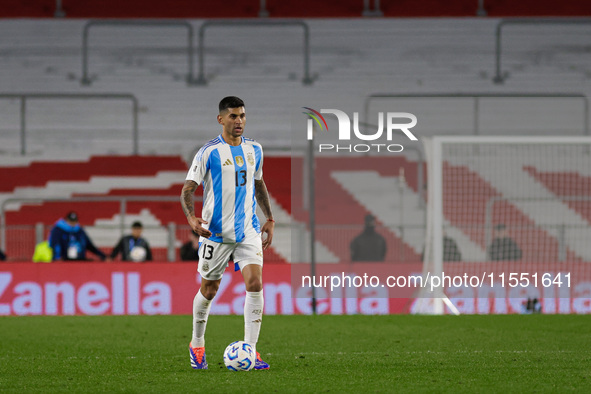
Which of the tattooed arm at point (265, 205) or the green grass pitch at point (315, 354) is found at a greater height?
the tattooed arm at point (265, 205)

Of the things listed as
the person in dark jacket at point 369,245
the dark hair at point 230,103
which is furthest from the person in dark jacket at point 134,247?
the dark hair at point 230,103

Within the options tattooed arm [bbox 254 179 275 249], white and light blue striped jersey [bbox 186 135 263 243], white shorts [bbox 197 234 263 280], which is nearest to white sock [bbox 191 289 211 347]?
white shorts [bbox 197 234 263 280]

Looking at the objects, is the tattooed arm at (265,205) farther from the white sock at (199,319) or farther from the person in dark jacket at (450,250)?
the person in dark jacket at (450,250)

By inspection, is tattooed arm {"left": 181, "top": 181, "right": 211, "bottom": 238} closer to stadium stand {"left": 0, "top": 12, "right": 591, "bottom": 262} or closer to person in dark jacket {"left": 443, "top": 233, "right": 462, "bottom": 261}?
person in dark jacket {"left": 443, "top": 233, "right": 462, "bottom": 261}

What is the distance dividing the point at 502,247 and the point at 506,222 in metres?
0.49

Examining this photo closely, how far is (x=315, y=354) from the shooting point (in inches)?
347

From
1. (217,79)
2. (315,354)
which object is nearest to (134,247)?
(315,354)

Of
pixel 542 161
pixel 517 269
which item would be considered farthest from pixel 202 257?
pixel 542 161

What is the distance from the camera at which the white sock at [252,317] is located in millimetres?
7477

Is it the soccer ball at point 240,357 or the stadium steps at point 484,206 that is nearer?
the soccer ball at point 240,357

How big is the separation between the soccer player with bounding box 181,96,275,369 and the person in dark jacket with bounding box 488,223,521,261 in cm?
737

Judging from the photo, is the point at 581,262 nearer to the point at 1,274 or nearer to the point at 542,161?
the point at 542,161

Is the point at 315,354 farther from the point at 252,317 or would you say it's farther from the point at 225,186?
the point at 225,186
